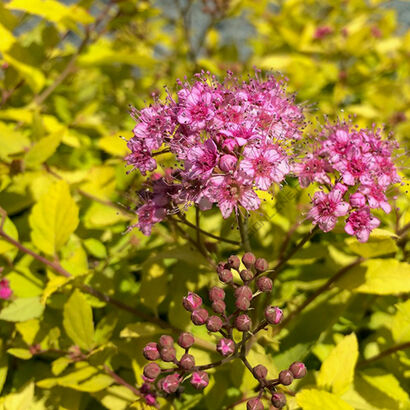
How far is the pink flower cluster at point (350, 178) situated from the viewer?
2.97 ft

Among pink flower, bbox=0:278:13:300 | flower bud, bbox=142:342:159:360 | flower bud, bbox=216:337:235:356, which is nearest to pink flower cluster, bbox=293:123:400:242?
flower bud, bbox=216:337:235:356

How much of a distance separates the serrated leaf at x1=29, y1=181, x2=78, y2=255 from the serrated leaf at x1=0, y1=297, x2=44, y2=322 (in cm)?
14

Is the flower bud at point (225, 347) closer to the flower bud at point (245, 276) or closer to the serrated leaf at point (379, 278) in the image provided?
the flower bud at point (245, 276)

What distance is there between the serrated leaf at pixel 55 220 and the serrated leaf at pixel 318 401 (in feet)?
2.28

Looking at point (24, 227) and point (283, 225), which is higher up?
point (283, 225)

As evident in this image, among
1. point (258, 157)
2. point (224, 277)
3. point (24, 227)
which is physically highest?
point (258, 157)

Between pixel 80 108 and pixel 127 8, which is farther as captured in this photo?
pixel 80 108

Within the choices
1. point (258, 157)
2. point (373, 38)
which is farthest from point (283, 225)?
point (373, 38)

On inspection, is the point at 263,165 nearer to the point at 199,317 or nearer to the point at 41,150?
the point at 199,317

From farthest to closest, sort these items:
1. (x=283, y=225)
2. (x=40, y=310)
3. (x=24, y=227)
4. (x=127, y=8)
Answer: (x=127, y=8), (x=24, y=227), (x=283, y=225), (x=40, y=310)

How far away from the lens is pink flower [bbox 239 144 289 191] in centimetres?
85

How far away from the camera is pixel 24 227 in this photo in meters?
1.39

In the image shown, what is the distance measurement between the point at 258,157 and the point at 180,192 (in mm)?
172

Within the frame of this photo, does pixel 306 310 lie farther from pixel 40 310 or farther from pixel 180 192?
pixel 40 310
